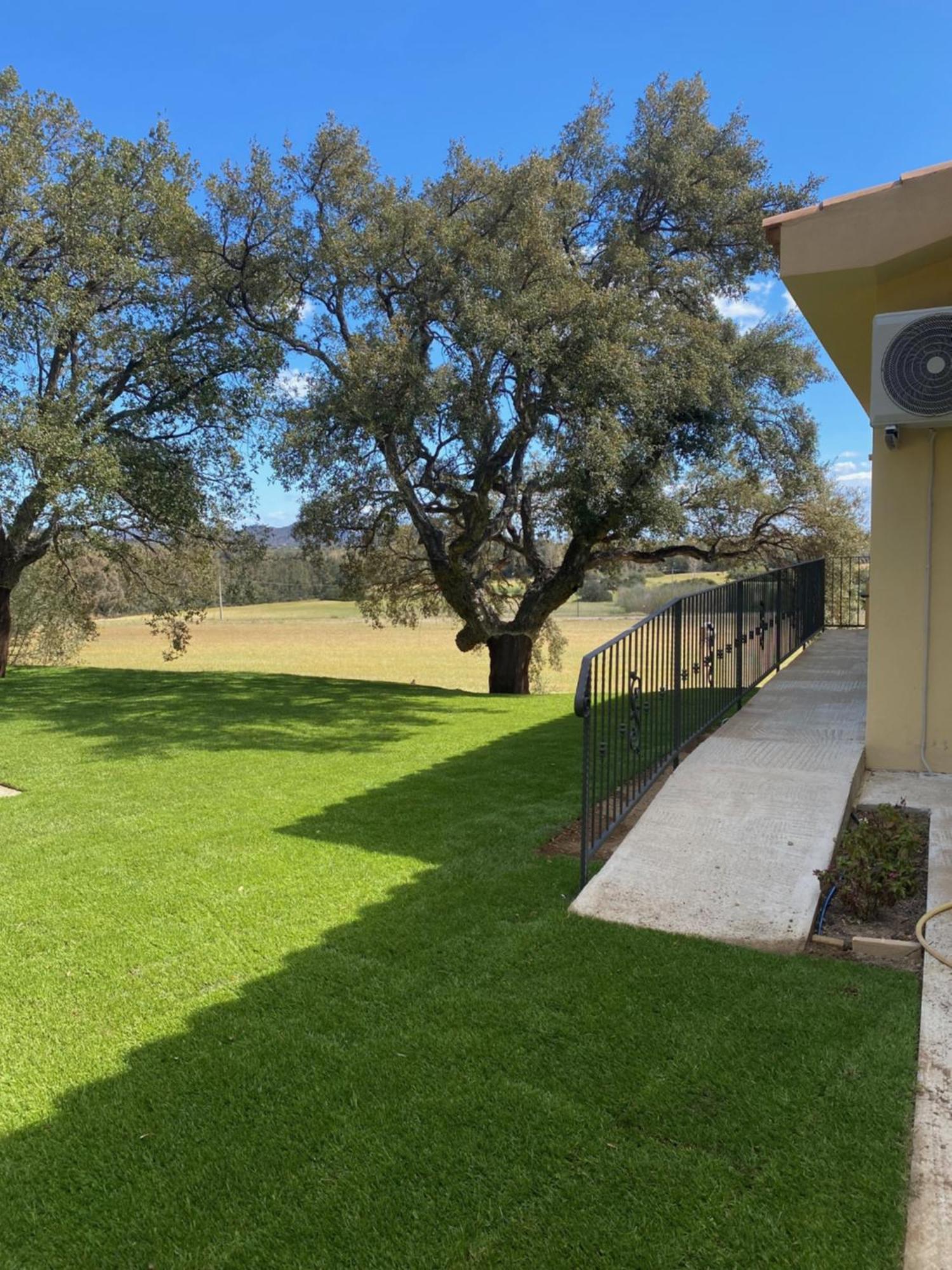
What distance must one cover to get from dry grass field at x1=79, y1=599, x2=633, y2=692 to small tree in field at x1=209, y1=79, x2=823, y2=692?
4417 mm

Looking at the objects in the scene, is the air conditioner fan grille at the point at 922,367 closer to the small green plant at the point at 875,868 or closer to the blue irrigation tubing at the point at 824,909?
the small green plant at the point at 875,868

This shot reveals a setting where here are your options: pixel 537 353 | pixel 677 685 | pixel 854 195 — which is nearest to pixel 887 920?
pixel 677 685

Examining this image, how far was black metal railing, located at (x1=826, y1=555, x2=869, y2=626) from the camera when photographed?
1291 centimetres

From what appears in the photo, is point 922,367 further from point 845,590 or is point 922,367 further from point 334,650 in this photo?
point 334,650

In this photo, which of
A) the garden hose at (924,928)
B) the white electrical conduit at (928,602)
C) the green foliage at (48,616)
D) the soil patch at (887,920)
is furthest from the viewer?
the green foliage at (48,616)

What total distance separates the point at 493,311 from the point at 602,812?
653 cm

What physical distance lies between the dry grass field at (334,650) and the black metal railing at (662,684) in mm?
10122

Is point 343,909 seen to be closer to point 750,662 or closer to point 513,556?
point 750,662

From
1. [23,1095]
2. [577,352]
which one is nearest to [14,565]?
[577,352]

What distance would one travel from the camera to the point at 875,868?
11.3ft

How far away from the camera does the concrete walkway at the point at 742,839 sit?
3.35m

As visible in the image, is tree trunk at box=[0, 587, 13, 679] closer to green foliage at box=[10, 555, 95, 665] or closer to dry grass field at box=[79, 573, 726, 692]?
green foliage at box=[10, 555, 95, 665]

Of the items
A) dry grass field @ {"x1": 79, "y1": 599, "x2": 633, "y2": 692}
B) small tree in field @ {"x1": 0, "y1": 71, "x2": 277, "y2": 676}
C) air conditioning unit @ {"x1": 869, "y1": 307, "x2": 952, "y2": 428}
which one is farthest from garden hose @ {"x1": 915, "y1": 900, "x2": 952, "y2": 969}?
dry grass field @ {"x1": 79, "y1": 599, "x2": 633, "y2": 692}

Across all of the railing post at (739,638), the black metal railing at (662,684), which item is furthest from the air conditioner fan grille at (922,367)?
the railing post at (739,638)
